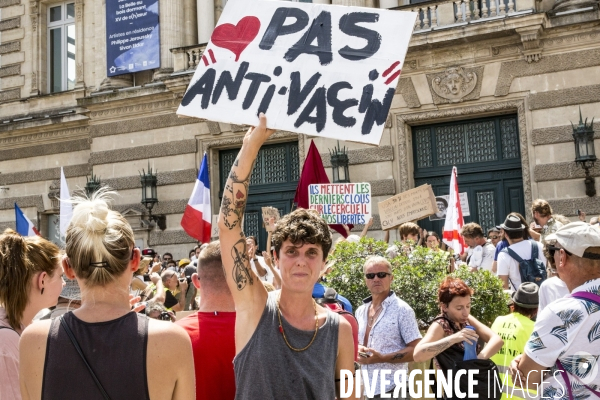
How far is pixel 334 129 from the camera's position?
389 cm

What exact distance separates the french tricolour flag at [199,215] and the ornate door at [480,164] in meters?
5.39

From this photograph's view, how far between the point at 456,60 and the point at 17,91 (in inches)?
525

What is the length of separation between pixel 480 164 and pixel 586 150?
227 centimetres

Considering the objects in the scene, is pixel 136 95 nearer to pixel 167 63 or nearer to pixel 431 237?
pixel 167 63

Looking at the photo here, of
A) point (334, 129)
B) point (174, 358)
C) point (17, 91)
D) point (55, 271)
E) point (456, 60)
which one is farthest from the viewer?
point (17, 91)

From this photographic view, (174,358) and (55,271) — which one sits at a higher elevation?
(55,271)

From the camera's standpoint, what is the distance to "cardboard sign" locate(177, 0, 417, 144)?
388cm

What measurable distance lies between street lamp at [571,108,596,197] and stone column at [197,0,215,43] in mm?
9348

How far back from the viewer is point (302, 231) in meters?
3.02

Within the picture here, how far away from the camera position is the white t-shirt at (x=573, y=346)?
324 cm

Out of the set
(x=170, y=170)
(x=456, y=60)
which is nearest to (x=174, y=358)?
(x=456, y=60)

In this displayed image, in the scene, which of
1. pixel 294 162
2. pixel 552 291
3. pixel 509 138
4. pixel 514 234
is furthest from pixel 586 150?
pixel 552 291

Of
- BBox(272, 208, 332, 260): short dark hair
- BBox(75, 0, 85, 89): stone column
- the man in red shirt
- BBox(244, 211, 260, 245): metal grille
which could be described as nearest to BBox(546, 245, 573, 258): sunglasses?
BBox(272, 208, 332, 260): short dark hair

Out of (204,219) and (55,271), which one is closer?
(55,271)
